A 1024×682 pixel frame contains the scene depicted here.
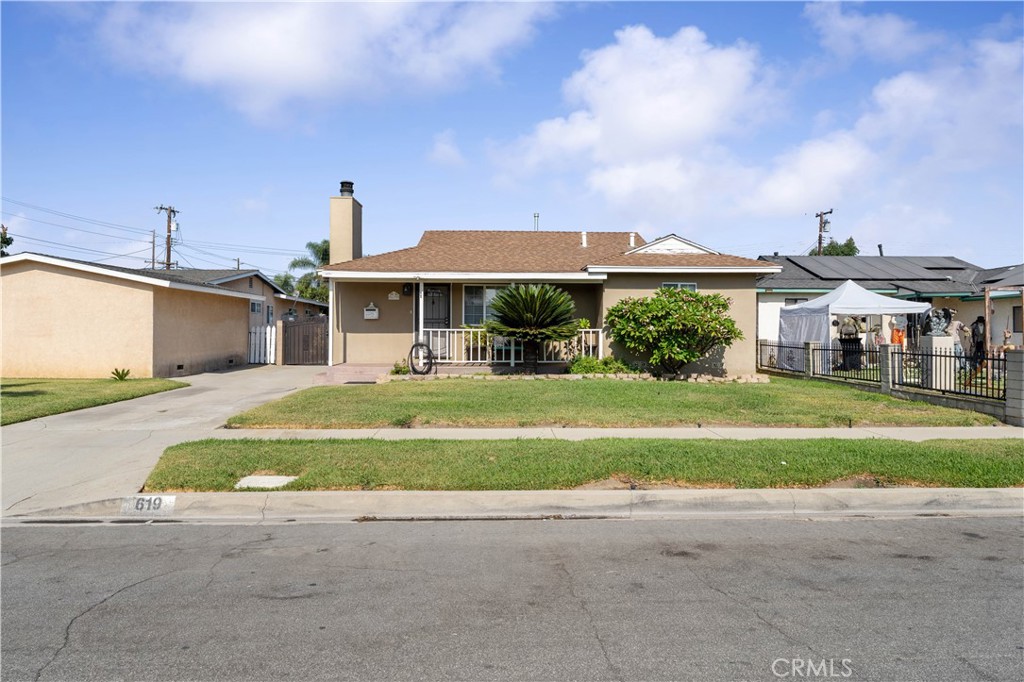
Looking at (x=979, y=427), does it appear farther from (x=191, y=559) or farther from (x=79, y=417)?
(x=79, y=417)

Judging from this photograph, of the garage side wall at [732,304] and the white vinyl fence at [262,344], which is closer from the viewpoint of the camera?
the garage side wall at [732,304]

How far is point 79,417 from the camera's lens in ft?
41.0

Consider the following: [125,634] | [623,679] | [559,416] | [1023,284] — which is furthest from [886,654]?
[1023,284]

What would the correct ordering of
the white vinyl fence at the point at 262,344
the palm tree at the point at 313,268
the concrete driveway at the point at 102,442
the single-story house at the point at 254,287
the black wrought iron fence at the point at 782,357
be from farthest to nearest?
the palm tree at the point at 313,268, the white vinyl fence at the point at 262,344, the single-story house at the point at 254,287, the black wrought iron fence at the point at 782,357, the concrete driveway at the point at 102,442

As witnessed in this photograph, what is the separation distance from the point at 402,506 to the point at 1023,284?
58.6ft

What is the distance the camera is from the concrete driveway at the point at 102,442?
7.88 meters

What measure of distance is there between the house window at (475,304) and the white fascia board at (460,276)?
0.96m

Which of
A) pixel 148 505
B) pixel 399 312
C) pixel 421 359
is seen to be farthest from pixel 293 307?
pixel 148 505

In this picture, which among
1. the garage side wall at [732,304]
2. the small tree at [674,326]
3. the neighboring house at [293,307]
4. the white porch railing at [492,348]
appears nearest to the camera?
the small tree at [674,326]

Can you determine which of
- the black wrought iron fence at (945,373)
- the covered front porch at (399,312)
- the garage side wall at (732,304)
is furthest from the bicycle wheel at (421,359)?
the black wrought iron fence at (945,373)

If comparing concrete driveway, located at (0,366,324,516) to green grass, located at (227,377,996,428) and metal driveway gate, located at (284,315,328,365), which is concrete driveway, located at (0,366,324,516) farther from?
metal driveway gate, located at (284,315,328,365)

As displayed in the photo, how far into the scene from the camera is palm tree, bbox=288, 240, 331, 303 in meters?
50.6

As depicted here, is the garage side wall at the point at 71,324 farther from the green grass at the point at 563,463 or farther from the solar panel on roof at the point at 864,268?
the solar panel on roof at the point at 864,268

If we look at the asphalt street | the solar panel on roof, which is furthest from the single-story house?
the solar panel on roof
